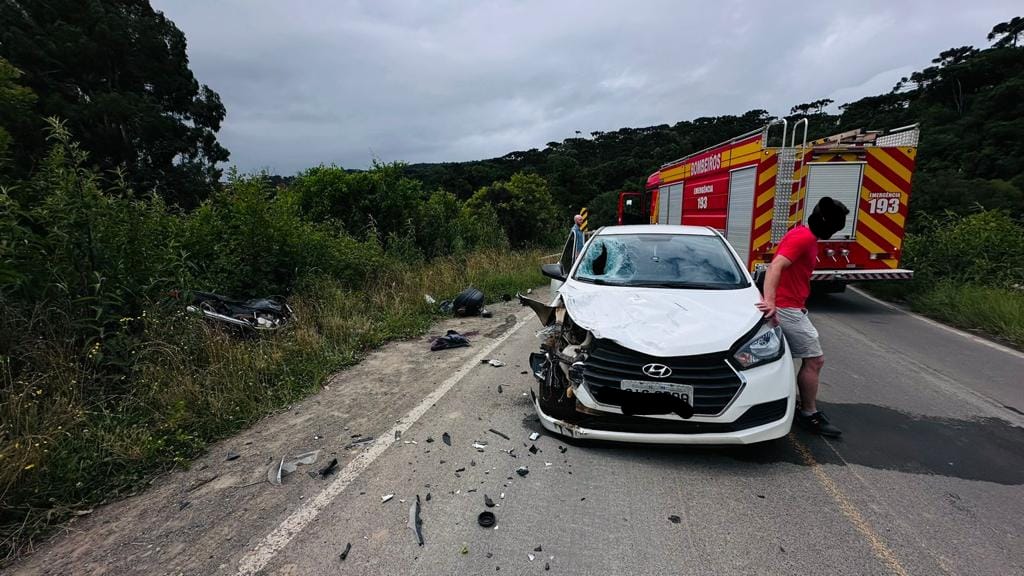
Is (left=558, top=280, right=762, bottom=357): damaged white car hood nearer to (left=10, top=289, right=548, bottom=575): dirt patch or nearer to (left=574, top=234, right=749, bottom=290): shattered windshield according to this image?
(left=574, top=234, right=749, bottom=290): shattered windshield

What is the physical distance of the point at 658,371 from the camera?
3004 millimetres

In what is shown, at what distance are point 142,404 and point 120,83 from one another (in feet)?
101

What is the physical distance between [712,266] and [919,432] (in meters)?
1.99

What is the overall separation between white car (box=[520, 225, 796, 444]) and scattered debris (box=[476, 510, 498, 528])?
895 millimetres

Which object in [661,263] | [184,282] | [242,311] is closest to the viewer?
[661,263]

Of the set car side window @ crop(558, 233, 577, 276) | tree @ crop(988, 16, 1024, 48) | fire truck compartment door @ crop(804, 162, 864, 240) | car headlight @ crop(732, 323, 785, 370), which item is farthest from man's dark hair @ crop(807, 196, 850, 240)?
tree @ crop(988, 16, 1024, 48)

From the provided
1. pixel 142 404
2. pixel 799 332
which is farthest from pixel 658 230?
pixel 142 404

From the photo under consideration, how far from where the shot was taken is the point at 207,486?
9.77ft

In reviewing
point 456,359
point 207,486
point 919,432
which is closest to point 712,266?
point 919,432

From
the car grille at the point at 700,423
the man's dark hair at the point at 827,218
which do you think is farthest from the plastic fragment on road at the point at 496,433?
the man's dark hair at the point at 827,218

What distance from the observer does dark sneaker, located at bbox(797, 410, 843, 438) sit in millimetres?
3527

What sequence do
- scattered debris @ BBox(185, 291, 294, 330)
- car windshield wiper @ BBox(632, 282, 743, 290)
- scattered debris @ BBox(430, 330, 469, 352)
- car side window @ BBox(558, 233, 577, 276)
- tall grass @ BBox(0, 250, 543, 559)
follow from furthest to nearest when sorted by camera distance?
1. car side window @ BBox(558, 233, 577, 276)
2. scattered debris @ BBox(430, 330, 469, 352)
3. scattered debris @ BBox(185, 291, 294, 330)
4. car windshield wiper @ BBox(632, 282, 743, 290)
5. tall grass @ BBox(0, 250, 543, 559)

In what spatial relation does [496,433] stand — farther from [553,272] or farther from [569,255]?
[569,255]

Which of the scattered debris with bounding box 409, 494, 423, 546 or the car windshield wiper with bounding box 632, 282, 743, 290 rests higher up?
the car windshield wiper with bounding box 632, 282, 743, 290
